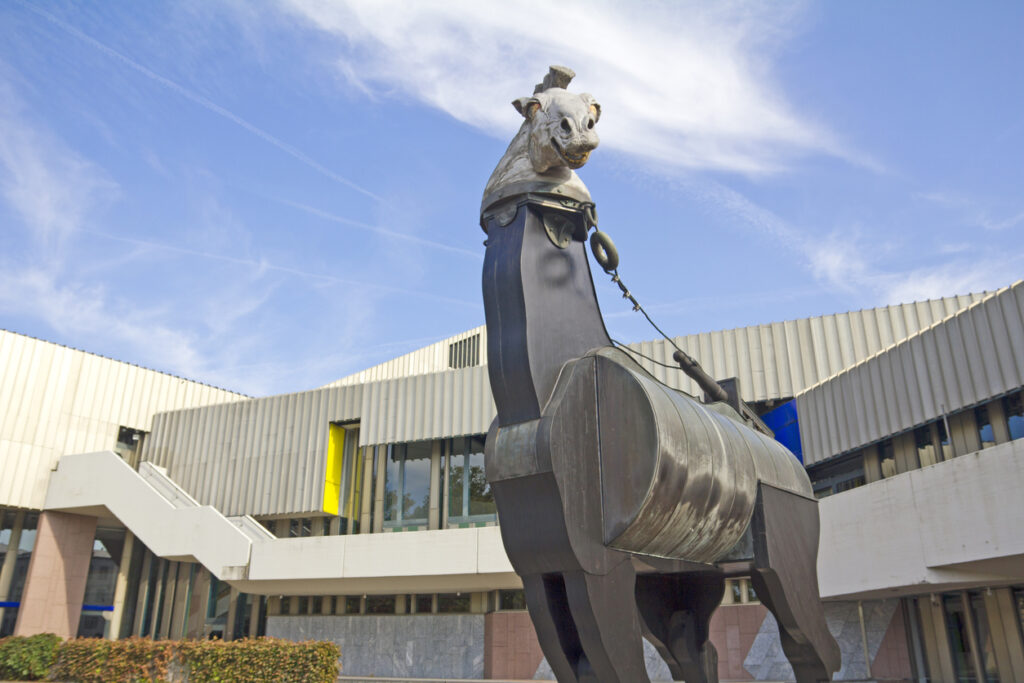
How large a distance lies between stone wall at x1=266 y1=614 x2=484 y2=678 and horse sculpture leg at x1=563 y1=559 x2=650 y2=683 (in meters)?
20.3

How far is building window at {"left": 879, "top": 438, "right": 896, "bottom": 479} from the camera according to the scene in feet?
61.4

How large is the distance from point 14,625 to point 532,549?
3124 cm

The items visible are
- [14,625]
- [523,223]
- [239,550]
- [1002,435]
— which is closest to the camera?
[523,223]

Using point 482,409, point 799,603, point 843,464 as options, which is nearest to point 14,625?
point 482,409

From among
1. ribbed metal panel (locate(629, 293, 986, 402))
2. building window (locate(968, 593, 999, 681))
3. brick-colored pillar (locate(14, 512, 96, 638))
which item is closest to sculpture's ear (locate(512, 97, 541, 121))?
ribbed metal panel (locate(629, 293, 986, 402))

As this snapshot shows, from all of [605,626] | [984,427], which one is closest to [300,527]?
[984,427]

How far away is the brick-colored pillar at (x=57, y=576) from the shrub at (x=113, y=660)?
9.46 metres

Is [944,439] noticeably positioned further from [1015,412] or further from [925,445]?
[1015,412]

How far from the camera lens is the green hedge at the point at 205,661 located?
15.1 m

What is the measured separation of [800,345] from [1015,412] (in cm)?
736

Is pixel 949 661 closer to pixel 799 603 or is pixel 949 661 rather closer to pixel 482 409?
pixel 482 409

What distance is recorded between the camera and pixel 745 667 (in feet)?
68.3

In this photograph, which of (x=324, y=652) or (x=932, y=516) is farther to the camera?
(x=324, y=652)

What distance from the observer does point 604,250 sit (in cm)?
552
